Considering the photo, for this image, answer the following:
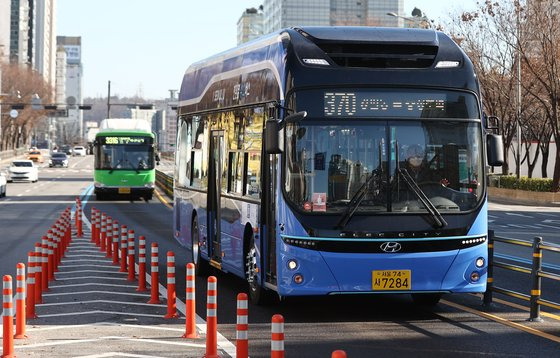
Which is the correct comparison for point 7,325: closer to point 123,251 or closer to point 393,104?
point 393,104

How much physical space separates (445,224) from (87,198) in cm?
4569

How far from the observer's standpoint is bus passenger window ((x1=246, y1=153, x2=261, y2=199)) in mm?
15422

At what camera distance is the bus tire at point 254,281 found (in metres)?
15.4

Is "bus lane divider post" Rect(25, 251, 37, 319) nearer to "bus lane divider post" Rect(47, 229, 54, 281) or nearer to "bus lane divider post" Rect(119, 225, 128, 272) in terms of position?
"bus lane divider post" Rect(47, 229, 54, 281)

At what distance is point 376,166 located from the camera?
13984mm

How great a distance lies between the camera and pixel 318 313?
15.2 metres

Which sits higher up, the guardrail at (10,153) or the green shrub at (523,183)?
the guardrail at (10,153)

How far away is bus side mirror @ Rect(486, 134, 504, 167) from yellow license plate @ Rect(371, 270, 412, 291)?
5.39ft

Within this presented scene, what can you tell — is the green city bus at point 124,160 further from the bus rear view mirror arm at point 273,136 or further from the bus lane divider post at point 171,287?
the bus rear view mirror arm at point 273,136

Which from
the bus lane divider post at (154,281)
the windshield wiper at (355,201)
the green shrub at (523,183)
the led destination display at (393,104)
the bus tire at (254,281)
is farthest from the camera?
the green shrub at (523,183)

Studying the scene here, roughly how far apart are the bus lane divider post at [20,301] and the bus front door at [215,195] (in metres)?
5.54

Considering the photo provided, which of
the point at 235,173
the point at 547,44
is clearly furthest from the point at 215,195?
the point at 547,44

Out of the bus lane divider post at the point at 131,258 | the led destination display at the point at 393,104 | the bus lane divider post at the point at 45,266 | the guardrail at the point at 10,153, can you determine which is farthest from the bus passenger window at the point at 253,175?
the guardrail at the point at 10,153

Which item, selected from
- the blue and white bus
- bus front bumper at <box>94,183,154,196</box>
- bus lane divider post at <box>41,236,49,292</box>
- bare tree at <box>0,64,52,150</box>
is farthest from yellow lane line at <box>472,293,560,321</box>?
bare tree at <box>0,64,52,150</box>
